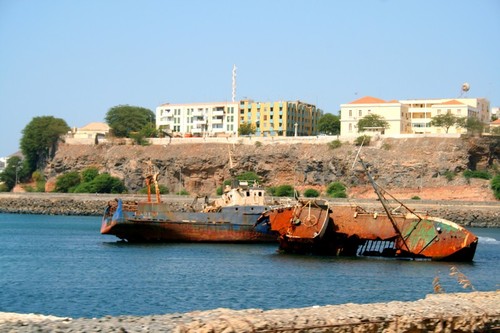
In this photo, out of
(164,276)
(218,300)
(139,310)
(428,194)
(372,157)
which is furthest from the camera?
(372,157)

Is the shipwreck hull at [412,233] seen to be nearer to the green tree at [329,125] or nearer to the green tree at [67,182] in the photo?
the green tree at [67,182]

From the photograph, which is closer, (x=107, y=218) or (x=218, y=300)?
→ (x=218, y=300)

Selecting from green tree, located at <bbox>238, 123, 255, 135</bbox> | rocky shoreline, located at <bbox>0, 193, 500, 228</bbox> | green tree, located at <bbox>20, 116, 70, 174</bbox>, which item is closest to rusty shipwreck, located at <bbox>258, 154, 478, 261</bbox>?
rocky shoreline, located at <bbox>0, 193, 500, 228</bbox>

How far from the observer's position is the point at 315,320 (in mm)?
11617

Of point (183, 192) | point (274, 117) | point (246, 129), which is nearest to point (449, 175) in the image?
point (183, 192)

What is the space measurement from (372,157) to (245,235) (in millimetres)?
58933

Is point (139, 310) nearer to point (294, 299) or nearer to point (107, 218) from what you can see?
point (294, 299)

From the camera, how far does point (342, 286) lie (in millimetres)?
32312

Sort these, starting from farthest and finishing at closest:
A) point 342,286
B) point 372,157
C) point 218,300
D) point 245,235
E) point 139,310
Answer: point 372,157 < point 245,235 < point 342,286 < point 218,300 < point 139,310

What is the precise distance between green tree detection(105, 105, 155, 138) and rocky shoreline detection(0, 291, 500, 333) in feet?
409

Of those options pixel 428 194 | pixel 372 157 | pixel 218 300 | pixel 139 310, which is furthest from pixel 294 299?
pixel 372 157

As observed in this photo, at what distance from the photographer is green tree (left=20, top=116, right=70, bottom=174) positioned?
444 ft

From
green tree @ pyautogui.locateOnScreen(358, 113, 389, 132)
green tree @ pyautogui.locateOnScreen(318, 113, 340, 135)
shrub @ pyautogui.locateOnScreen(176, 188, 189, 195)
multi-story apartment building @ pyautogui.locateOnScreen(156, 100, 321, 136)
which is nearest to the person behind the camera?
shrub @ pyautogui.locateOnScreen(176, 188, 189, 195)

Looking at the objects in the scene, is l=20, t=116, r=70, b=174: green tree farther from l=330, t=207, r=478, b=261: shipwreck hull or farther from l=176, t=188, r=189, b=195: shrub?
l=330, t=207, r=478, b=261: shipwreck hull
